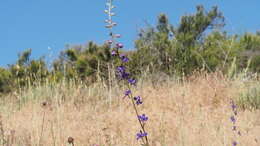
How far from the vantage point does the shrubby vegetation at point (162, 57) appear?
9344 mm

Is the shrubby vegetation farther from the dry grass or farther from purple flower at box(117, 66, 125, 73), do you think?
purple flower at box(117, 66, 125, 73)

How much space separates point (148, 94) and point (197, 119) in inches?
97.8

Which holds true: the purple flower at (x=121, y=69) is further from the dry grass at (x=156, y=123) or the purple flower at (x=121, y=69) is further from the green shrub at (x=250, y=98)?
the green shrub at (x=250, y=98)

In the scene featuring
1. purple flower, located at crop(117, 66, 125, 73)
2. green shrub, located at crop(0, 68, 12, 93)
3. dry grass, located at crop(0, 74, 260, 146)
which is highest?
green shrub, located at crop(0, 68, 12, 93)

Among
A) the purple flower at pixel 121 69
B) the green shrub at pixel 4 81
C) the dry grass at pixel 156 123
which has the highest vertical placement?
the green shrub at pixel 4 81

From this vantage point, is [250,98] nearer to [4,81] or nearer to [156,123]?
[156,123]

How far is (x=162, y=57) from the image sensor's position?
988 centimetres

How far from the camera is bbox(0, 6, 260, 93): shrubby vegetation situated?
30.7ft

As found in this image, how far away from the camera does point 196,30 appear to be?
16266 millimetres

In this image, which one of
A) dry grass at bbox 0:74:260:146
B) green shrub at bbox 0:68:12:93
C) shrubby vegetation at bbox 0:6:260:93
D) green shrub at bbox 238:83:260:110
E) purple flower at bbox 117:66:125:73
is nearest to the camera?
purple flower at bbox 117:66:125:73

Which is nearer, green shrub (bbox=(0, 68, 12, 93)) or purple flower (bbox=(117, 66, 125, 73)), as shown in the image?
purple flower (bbox=(117, 66, 125, 73))

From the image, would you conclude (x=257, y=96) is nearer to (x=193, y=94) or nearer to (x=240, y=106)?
(x=240, y=106)

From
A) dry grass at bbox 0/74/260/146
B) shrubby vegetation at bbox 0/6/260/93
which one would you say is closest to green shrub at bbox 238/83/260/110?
dry grass at bbox 0/74/260/146

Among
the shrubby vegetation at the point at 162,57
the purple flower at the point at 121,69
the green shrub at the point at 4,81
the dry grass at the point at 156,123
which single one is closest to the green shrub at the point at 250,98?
the dry grass at the point at 156,123
